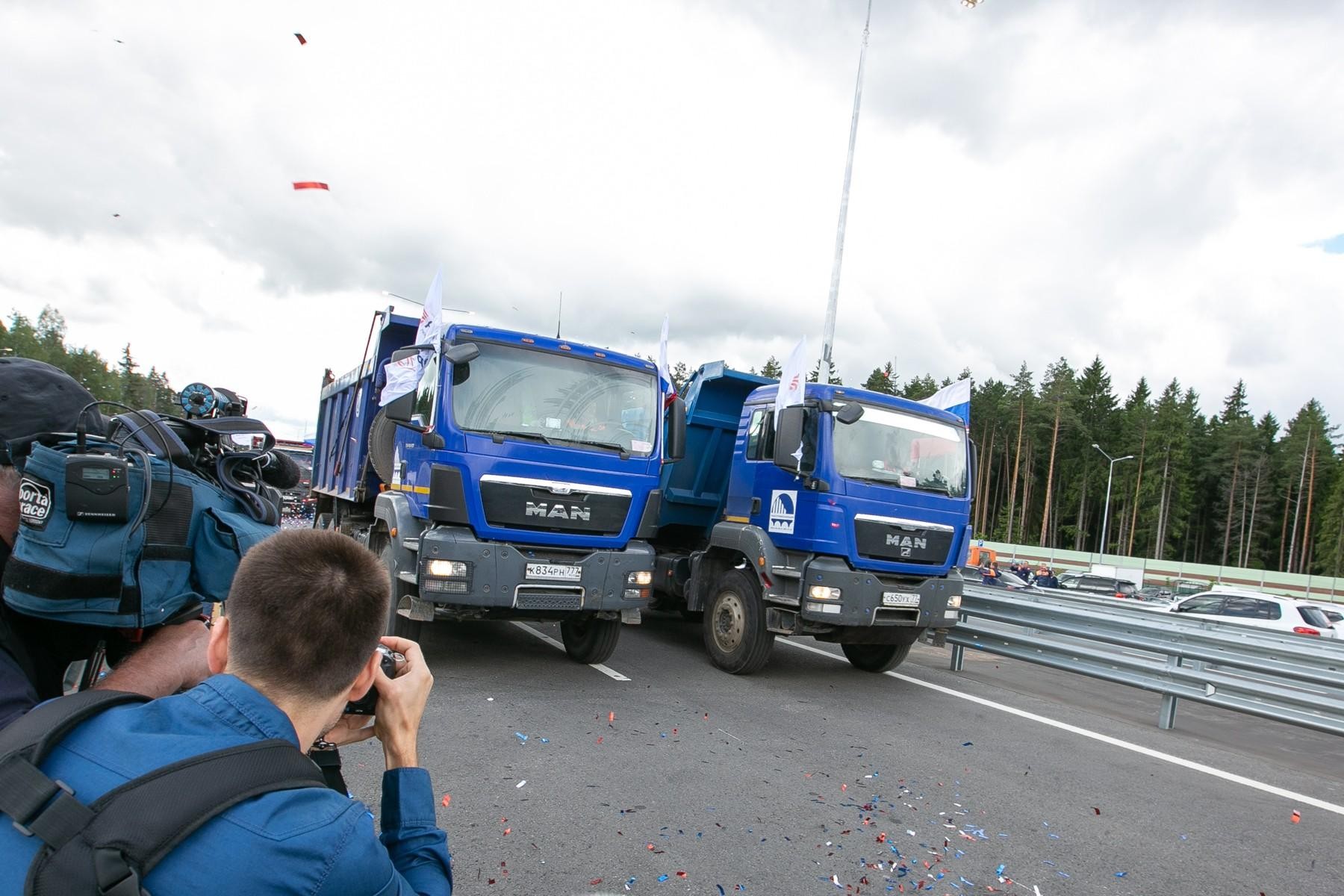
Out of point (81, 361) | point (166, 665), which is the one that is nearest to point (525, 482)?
point (166, 665)

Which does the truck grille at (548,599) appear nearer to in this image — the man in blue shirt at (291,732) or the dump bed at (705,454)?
the dump bed at (705,454)

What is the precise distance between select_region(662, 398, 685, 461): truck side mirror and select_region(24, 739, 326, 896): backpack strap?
681 centimetres

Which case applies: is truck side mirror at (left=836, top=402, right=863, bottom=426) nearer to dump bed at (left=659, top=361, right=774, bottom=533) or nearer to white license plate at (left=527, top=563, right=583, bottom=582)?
dump bed at (left=659, top=361, right=774, bottom=533)

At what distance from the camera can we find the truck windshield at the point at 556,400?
282 inches

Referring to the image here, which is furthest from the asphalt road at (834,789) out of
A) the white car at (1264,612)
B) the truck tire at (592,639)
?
the white car at (1264,612)

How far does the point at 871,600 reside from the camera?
25.6ft

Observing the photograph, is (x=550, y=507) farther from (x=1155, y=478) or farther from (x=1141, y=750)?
(x=1155, y=478)

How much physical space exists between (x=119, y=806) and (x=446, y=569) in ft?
18.9

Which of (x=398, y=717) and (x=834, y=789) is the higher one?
(x=398, y=717)

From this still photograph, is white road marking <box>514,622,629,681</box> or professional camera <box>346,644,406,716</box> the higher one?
professional camera <box>346,644,406,716</box>

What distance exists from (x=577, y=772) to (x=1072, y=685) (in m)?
7.85

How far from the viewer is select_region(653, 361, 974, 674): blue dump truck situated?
25.5 feet

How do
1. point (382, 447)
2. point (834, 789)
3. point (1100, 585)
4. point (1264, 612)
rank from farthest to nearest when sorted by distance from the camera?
point (1100, 585), point (1264, 612), point (382, 447), point (834, 789)

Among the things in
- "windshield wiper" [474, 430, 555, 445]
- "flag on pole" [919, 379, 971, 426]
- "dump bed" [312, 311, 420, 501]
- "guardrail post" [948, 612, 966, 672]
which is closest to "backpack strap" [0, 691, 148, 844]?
"windshield wiper" [474, 430, 555, 445]
